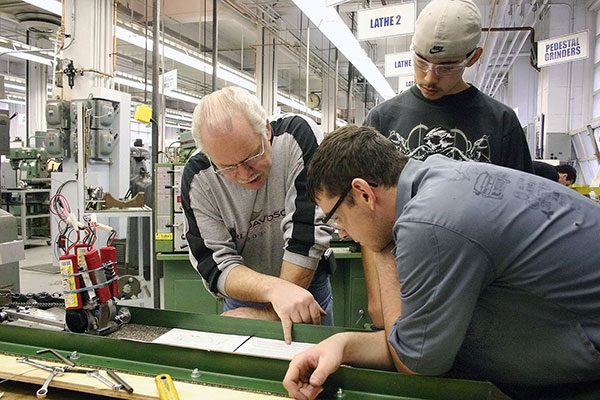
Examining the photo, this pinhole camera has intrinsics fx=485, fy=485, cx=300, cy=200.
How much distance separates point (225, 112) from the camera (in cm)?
121

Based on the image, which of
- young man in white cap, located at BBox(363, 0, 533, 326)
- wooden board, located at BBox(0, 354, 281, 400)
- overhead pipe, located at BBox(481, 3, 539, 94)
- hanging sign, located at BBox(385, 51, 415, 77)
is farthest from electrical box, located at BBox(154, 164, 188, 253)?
overhead pipe, located at BBox(481, 3, 539, 94)

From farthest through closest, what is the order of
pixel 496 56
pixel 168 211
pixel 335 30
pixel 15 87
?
pixel 15 87, pixel 496 56, pixel 335 30, pixel 168 211

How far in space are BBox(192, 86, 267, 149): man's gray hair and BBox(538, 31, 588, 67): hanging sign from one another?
18.2 feet

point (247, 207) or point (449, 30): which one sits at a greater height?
point (449, 30)

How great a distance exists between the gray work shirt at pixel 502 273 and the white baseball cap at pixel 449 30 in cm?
50

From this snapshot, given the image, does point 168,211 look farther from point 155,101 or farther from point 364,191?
point 364,191

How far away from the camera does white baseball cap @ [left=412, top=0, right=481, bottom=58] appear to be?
3.97 feet

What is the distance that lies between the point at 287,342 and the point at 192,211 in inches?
19.6

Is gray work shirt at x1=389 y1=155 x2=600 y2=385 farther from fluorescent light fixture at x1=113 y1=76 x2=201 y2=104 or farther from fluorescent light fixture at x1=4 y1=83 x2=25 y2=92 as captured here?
fluorescent light fixture at x1=4 y1=83 x2=25 y2=92

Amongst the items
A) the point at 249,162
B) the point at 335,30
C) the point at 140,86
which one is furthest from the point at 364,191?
the point at 140,86

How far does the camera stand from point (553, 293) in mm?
771

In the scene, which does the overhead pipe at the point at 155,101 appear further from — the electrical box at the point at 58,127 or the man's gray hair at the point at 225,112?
the man's gray hair at the point at 225,112

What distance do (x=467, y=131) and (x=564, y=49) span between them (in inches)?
206

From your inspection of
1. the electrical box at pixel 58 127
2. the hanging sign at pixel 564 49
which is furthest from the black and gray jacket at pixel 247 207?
the hanging sign at pixel 564 49
